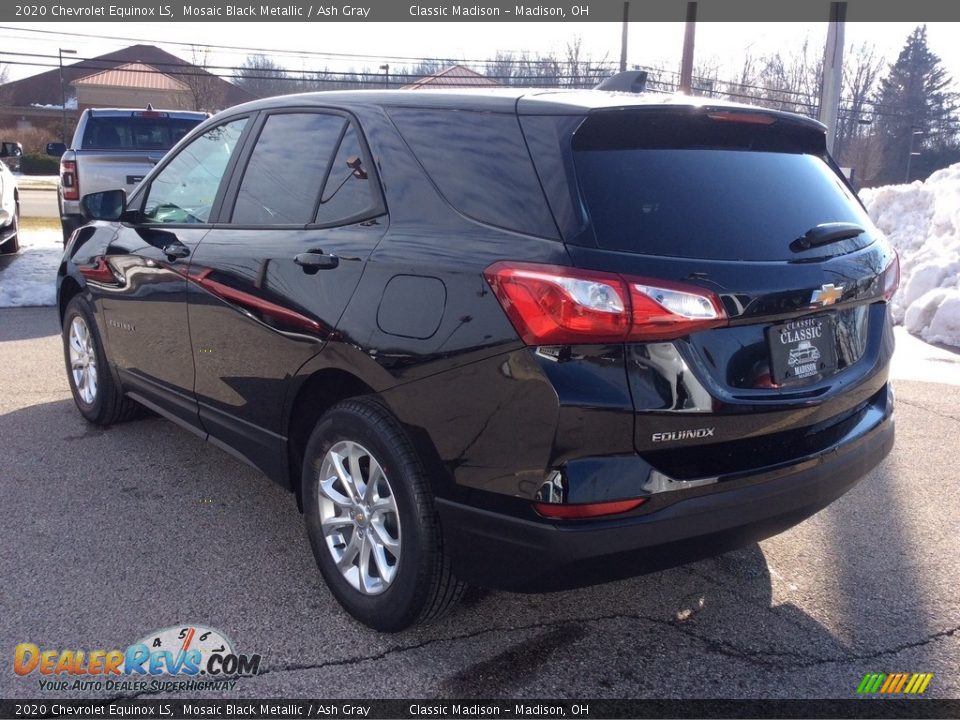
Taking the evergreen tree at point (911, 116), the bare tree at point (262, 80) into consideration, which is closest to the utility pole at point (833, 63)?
the bare tree at point (262, 80)

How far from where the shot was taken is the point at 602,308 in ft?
7.86

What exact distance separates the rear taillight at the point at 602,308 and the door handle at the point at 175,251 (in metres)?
2.21

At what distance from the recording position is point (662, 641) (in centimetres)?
307

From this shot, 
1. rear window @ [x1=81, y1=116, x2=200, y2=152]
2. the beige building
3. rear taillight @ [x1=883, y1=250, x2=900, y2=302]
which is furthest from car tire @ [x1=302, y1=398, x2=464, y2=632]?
the beige building

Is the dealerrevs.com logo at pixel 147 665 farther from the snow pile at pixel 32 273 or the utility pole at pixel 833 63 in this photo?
the utility pole at pixel 833 63

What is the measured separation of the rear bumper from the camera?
97.0 inches

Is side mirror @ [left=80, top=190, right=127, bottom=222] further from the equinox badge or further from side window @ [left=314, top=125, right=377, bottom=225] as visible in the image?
the equinox badge

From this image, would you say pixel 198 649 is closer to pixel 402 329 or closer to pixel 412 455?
pixel 412 455

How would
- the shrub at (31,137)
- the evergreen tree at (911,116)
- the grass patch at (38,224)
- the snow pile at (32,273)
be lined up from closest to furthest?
the snow pile at (32,273) → the grass patch at (38,224) → the shrub at (31,137) → the evergreen tree at (911,116)

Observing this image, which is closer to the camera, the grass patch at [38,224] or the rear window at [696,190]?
the rear window at [696,190]

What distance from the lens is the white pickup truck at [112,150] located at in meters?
10.0

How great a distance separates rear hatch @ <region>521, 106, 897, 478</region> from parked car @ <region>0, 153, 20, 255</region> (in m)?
10.7

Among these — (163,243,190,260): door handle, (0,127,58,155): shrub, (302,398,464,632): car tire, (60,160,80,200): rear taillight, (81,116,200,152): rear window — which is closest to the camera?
(302,398,464,632): car tire

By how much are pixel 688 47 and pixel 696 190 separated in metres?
17.8
